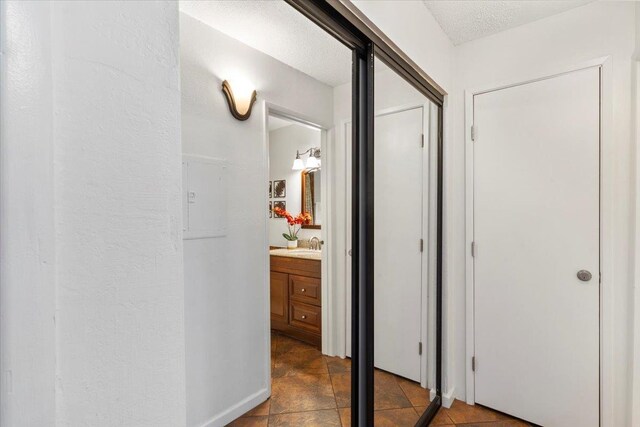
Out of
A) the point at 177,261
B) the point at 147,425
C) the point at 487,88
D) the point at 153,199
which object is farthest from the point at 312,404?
the point at 487,88

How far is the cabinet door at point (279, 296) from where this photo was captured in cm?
119

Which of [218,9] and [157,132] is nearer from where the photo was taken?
[157,132]

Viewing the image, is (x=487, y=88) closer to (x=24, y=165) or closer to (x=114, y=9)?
(x=114, y=9)

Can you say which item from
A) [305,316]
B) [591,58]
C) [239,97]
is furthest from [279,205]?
[591,58]

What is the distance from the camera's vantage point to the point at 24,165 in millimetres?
399

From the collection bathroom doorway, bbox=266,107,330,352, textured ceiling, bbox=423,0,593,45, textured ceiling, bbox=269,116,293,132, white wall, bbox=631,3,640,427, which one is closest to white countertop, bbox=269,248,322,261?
bathroom doorway, bbox=266,107,330,352

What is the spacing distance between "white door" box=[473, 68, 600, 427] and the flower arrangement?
133 cm

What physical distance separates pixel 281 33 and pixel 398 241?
1122 mm

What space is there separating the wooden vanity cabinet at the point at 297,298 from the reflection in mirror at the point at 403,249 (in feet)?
0.95

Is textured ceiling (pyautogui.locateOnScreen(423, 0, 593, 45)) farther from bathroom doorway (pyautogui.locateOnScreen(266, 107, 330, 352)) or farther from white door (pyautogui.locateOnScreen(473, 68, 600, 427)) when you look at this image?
bathroom doorway (pyautogui.locateOnScreen(266, 107, 330, 352))

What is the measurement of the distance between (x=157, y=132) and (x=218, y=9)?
637 millimetres

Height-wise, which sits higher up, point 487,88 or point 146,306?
point 487,88

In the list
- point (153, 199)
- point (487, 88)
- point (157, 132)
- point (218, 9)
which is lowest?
point (153, 199)

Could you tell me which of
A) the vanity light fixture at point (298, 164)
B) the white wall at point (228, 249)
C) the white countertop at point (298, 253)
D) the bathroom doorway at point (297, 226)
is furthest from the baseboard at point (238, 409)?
the vanity light fixture at point (298, 164)
